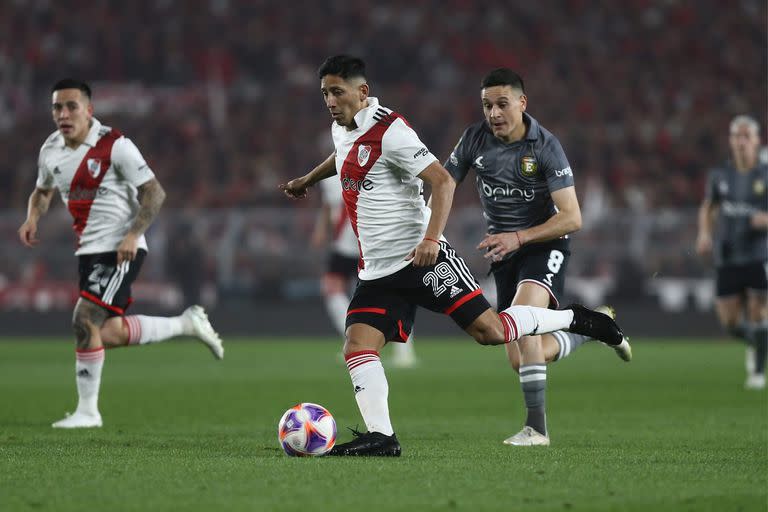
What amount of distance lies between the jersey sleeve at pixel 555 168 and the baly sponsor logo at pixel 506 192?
20 centimetres

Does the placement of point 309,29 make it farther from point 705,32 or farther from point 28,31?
point 705,32

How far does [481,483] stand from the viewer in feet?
16.9

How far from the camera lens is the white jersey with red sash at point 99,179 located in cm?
845

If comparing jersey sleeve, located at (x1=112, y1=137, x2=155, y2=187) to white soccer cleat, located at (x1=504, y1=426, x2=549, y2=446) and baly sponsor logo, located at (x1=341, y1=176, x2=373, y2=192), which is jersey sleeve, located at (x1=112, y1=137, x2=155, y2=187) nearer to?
baly sponsor logo, located at (x1=341, y1=176, x2=373, y2=192)

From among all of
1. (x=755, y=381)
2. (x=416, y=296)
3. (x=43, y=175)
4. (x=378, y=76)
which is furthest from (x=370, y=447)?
(x=378, y=76)

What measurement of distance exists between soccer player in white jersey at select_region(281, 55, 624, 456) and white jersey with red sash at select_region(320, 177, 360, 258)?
7477 millimetres

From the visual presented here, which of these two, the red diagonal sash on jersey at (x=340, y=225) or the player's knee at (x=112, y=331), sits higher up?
the red diagonal sash on jersey at (x=340, y=225)

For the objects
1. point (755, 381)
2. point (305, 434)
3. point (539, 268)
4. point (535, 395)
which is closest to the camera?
point (305, 434)

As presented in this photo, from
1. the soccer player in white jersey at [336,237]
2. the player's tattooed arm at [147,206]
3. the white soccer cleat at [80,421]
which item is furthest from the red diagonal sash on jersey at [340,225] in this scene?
the white soccer cleat at [80,421]

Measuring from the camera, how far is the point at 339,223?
14219 millimetres

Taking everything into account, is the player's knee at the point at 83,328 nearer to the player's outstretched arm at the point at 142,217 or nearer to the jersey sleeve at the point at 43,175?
the player's outstretched arm at the point at 142,217

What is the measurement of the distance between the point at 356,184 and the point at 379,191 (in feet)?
0.42

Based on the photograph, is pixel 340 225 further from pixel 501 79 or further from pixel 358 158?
pixel 358 158

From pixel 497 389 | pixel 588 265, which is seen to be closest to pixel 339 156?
pixel 497 389
